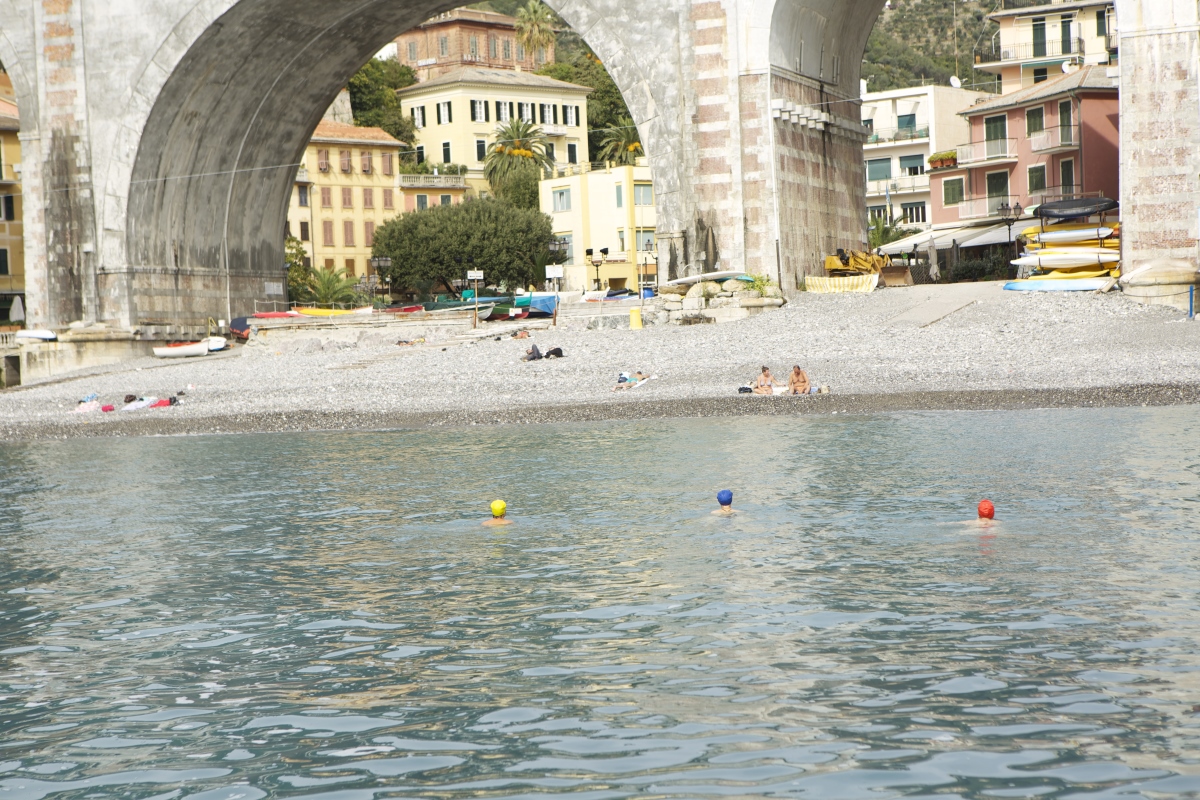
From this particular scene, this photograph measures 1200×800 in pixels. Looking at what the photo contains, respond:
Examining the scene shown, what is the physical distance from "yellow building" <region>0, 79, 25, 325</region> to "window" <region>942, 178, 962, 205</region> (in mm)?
44146

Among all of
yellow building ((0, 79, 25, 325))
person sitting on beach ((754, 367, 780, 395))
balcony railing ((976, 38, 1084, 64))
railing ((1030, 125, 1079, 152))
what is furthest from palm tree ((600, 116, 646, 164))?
person sitting on beach ((754, 367, 780, 395))

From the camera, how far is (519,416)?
23703mm

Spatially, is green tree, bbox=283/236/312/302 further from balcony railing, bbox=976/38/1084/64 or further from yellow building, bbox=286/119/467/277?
balcony railing, bbox=976/38/1084/64

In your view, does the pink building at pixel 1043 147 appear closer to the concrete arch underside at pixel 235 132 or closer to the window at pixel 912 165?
the window at pixel 912 165

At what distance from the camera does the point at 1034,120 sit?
60.5 meters

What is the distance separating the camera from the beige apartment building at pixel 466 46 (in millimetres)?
116375

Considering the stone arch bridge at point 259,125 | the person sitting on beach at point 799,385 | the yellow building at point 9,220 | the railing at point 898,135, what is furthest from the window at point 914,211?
the person sitting on beach at point 799,385

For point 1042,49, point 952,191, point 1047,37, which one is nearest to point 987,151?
point 952,191

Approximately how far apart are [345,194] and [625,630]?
76239 mm

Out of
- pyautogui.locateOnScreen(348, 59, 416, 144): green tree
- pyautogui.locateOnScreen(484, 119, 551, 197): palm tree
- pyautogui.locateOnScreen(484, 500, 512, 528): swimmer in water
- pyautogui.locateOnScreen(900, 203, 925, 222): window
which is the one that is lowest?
pyautogui.locateOnScreen(484, 500, 512, 528): swimmer in water

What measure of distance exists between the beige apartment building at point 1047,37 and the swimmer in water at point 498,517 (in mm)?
63065

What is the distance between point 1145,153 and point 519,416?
15.6 meters

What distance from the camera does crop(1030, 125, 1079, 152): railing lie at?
57406 mm

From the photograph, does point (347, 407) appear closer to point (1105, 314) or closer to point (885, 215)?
point (1105, 314)
